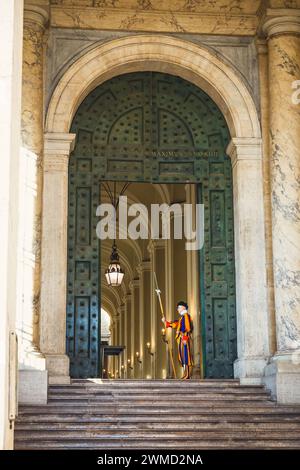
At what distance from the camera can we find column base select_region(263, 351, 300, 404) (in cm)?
1384

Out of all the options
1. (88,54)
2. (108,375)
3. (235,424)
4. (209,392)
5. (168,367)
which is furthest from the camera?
(108,375)

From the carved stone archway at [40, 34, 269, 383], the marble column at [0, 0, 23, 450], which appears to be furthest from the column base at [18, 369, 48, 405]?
the marble column at [0, 0, 23, 450]

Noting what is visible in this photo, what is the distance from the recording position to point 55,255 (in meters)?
15.4

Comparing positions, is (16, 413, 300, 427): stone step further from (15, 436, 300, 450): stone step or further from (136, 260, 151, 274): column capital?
(136, 260, 151, 274): column capital

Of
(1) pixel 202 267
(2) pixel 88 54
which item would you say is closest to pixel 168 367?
(1) pixel 202 267

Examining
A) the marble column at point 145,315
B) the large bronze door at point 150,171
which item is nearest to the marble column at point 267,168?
the large bronze door at point 150,171

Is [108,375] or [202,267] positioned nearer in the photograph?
[202,267]

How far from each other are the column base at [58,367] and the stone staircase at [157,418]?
0.30 metres

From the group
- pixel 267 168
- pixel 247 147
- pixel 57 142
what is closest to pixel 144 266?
pixel 247 147

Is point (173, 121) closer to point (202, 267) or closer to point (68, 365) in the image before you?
point (202, 267)

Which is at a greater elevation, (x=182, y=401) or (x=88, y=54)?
(x=88, y=54)

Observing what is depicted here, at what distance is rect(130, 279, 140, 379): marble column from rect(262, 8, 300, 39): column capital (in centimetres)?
2219

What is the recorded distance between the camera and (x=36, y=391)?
13.6 m

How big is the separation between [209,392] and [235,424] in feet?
4.13
